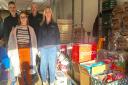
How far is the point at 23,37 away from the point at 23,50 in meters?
0.22

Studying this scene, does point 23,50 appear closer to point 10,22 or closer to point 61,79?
point 10,22

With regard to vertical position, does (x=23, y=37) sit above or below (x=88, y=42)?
above

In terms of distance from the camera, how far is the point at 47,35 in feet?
10.1

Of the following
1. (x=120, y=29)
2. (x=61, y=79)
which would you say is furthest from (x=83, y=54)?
(x=120, y=29)

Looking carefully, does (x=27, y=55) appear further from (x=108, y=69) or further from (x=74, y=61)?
(x=108, y=69)

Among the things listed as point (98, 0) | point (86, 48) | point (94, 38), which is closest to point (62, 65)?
point (86, 48)

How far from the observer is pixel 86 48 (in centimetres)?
281

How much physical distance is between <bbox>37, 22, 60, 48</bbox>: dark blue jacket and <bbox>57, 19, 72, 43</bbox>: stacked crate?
2.82 feet

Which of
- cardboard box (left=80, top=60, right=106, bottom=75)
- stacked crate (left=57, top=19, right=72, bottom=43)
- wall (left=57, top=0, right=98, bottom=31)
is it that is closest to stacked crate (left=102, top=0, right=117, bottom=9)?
wall (left=57, top=0, right=98, bottom=31)

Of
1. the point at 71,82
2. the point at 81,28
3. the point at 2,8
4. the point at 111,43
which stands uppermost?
the point at 2,8

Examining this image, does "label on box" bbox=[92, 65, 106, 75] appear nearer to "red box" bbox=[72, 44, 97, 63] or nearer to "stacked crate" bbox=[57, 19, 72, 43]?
"red box" bbox=[72, 44, 97, 63]

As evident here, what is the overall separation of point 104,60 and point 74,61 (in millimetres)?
500

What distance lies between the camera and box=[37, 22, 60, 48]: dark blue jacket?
10.1ft

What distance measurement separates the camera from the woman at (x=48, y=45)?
122 inches
